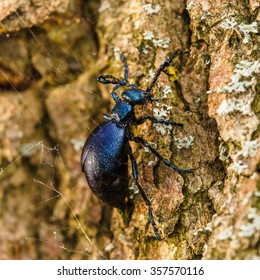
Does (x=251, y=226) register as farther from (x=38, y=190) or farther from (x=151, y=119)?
(x=38, y=190)

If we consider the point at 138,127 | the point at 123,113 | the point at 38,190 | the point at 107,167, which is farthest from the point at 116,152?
the point at 38,190

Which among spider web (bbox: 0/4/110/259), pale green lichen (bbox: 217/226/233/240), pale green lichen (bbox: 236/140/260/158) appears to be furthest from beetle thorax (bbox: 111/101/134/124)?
pale green lichen (bbox: 217/226/233/240)

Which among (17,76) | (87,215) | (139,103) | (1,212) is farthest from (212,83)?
(1,212)

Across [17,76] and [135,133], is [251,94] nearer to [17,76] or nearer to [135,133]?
[135,133]

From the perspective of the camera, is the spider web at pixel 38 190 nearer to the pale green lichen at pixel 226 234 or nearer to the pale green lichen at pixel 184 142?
the pale green lichen at pixel 184 142

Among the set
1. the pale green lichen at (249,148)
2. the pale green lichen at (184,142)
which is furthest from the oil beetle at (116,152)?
the pale green lichen at (249,148)
